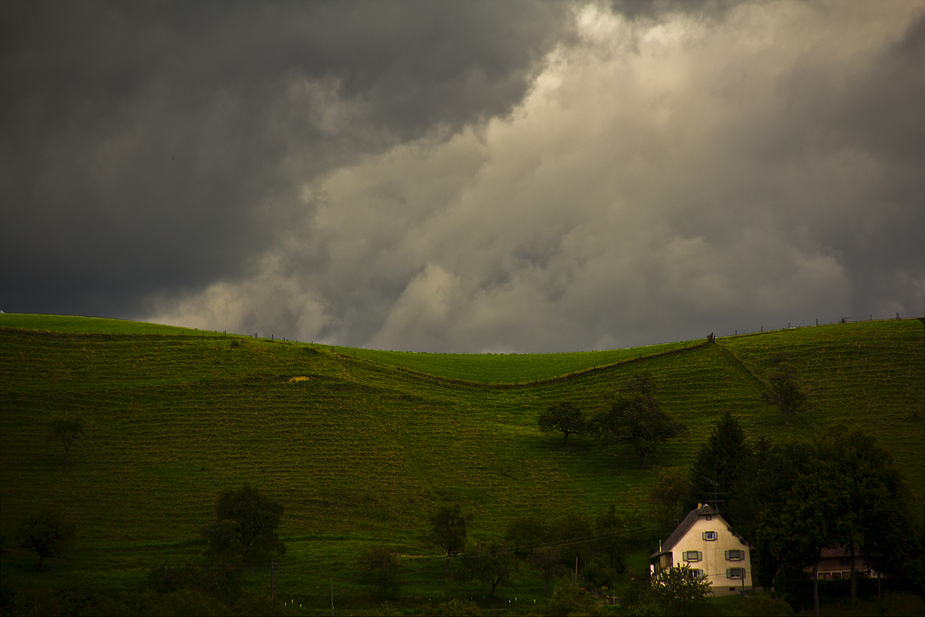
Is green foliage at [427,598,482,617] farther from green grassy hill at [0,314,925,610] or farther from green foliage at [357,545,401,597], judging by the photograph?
green grassy hill at [0,314,925,610]

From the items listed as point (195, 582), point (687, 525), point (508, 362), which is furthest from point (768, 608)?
point (508, 362)

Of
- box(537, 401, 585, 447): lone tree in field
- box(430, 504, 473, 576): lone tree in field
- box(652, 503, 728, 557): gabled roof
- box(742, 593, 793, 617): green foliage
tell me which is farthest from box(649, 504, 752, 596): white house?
box(537, 401, 585, 447): lone tree in field

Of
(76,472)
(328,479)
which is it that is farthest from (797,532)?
(76,472)

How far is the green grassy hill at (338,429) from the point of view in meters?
81.6

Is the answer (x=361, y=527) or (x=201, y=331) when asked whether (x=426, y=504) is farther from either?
(x=201, y=331)

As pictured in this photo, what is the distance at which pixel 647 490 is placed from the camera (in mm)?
94750

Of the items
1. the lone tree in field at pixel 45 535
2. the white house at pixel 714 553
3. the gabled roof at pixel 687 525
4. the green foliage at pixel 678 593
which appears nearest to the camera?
the green foliage at pixel 678 593

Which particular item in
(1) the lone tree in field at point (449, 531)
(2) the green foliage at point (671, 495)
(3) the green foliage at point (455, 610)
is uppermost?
(2) the green foliage at point (671, 495)

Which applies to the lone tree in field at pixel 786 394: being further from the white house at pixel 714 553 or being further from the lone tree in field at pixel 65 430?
the lone tree in field at pixel 65 430

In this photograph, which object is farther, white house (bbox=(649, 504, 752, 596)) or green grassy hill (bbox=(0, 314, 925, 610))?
green grassy hill (bbox=(0, 314, 925, 610))

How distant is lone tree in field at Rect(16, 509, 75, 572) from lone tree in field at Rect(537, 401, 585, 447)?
2652 inches

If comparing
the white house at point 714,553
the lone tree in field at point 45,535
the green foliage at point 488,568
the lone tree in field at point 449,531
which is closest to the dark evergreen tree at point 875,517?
the white house at point 714,553

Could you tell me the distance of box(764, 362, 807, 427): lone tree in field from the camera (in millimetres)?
107938

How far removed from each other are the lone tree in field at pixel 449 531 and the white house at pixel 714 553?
66.2 feet
